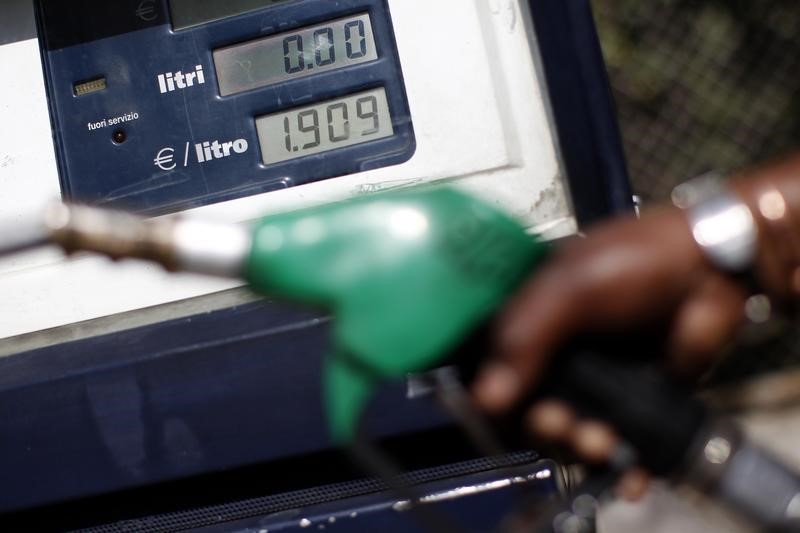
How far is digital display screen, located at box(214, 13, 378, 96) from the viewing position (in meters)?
1.71

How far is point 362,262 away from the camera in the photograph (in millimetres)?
Result: 755

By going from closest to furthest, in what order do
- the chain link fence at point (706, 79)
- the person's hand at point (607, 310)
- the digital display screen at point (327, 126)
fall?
the person's hand at point (607, 310), the digital display screen at point (327, 126), the chain link fence at point (706, 79)

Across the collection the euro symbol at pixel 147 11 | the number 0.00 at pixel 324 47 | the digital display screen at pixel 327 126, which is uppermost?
the euro symbol at pixel 147 11

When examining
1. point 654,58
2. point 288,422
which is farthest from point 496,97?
point 654,58

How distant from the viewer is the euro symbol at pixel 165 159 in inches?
69.2

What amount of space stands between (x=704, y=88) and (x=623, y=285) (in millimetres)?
3792

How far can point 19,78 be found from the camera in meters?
1.81

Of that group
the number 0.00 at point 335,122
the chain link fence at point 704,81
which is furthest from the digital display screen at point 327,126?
the chain link fence at point 704,81

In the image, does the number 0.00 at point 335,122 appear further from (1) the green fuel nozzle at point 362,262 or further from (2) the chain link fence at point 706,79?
(2) the chain link fence at point 706,79

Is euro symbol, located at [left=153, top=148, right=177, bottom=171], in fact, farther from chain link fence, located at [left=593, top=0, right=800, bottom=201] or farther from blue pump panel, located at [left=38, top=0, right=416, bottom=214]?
chain link fence, located at [left=593, top=0, right=800, bottom=201]

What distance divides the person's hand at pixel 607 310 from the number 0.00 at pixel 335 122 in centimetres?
94

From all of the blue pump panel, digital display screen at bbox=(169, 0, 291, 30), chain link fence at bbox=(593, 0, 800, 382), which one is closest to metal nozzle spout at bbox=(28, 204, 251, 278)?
the blue pump panel

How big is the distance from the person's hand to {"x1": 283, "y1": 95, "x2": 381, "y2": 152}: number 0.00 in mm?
939

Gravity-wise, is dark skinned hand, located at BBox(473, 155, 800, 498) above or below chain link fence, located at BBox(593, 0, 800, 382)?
below
